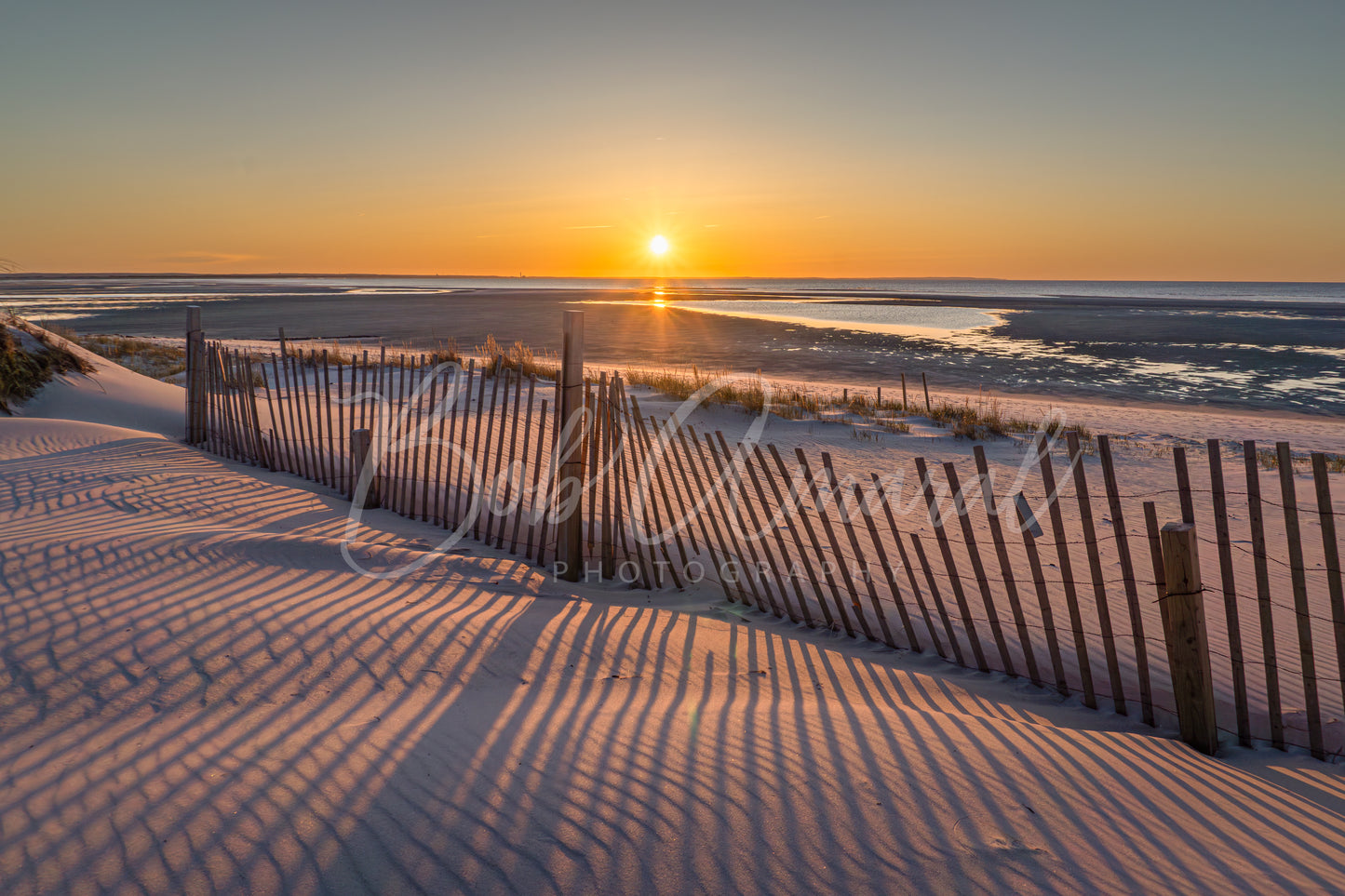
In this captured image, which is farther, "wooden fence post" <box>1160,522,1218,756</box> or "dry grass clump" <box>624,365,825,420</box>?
"dry grass clump" <box>624,365,825,420</box>

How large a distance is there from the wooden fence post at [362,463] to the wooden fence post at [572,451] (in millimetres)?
2396

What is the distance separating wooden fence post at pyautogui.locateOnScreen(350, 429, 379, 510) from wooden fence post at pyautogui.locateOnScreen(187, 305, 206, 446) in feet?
10.9

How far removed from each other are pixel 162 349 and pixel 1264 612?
22.9 metres

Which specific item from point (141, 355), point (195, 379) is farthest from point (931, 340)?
point (195, 379)

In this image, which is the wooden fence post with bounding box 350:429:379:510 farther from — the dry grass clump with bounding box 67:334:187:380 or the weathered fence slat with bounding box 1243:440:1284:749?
the dry grass clump with bounding box 67:334:187:380

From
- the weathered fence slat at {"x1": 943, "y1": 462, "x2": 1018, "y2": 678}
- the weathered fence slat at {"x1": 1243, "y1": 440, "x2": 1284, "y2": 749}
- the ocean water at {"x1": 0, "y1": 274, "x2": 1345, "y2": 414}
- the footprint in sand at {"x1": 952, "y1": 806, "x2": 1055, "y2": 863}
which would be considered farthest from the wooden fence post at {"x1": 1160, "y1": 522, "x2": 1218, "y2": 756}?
the ocean water at {"x1": 0, "y1": 274, "x2": 1345, "y2": 414}

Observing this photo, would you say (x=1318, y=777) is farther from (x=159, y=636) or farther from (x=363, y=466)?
(x=363, y=466)

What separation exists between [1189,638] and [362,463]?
6414 millimetres

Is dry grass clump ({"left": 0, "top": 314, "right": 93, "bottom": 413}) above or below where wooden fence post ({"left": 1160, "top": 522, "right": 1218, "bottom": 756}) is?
above

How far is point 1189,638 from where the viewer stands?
129 inches

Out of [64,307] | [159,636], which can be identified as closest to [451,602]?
[159,636]

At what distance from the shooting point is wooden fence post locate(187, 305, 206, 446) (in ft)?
30.0

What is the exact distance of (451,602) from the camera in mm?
4602

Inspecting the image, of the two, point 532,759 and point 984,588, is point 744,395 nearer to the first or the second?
point 984,588
